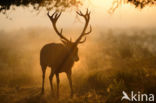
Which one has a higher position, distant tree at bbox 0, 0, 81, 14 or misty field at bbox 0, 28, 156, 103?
distant tree at bbox 0, 0, 81, 14

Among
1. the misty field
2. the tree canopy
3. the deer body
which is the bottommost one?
the misty field

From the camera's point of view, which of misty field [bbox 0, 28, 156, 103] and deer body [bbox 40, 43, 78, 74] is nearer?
misty field [bbox 0, 28, 156, 103]

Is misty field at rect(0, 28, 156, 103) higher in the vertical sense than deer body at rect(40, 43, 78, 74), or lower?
lower

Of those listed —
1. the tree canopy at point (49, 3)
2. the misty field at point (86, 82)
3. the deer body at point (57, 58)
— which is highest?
the tree canopy at point (49, 3)

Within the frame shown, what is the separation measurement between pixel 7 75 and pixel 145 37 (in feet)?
67.9

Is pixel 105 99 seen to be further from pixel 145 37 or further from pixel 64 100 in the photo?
pixel 145 37

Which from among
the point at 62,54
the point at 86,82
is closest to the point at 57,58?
the point at 62,54

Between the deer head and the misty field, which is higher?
the deer head

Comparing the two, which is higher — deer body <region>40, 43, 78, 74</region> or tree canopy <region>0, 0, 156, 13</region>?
tree canopy <region>0, 0, 156, 13</region>

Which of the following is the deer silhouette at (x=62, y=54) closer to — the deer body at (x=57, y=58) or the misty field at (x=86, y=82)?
the deer body at (x=57, y=58)

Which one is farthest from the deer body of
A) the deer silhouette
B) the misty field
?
the misty field

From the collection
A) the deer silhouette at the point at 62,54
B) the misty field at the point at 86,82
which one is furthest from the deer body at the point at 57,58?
the misty field at the point at 86,82

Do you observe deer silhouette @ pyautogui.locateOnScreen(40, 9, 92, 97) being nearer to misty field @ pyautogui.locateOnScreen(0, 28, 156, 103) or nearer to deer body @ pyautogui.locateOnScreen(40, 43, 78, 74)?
deer body @ pyautogui.locateOnScreen(40, 43, 78, 74)

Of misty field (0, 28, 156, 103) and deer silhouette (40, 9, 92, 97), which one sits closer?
misty field (0, 28, 156, 103)
